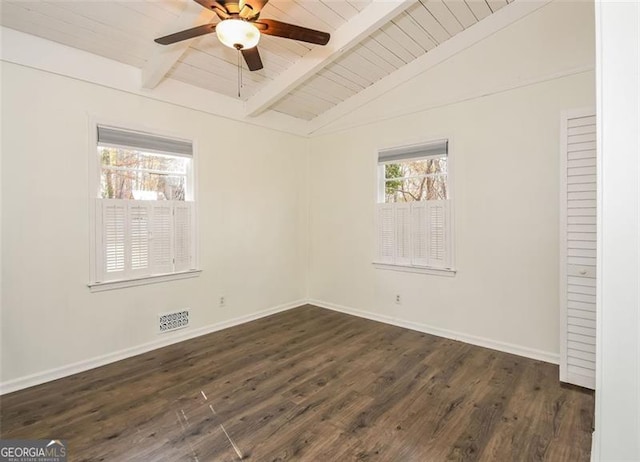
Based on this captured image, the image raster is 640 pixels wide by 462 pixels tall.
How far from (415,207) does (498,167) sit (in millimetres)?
998

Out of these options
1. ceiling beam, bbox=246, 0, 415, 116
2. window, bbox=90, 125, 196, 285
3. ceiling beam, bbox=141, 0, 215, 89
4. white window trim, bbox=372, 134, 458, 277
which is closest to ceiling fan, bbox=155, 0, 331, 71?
ceiling beam, bbox=141, 0, 215, 89

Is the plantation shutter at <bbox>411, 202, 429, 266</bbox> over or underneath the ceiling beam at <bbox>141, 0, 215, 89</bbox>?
underneath

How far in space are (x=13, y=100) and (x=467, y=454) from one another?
4189 mm

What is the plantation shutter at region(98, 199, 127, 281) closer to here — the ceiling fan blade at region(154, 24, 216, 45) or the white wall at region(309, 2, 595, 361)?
the ceiling fan blade at region(154, 24, 216, 45)

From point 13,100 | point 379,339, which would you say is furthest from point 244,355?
point 13,100

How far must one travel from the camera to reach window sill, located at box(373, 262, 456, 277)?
3.78m

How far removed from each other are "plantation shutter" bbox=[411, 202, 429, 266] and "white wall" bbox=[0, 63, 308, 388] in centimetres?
213

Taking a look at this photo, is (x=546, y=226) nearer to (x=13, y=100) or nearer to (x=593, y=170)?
(x=593, y=170)

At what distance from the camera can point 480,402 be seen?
97.4 inches

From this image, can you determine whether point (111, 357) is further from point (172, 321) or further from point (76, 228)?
point (76, 228)

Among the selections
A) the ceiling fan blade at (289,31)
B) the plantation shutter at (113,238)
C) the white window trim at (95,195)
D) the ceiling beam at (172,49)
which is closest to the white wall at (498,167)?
the ceiling fan blade at (289,31)

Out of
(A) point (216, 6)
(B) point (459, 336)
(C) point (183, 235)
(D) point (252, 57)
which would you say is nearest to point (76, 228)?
(C) point (183, 235)

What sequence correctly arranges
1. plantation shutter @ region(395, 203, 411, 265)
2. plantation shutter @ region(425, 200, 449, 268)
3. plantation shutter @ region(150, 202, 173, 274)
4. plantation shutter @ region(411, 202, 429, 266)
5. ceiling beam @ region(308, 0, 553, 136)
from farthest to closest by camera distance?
1. plantation shutter @ region(395, 203, 411, 265)
2. plantation shutter @ region(411, 202, 429, 266)
3. plantation shutter @ region(425, 200, 449, 268)
4. plantation shutter @ region(150, 202, 173, 274)
5. ceiling beam @ region(308, 0, 553, 136)

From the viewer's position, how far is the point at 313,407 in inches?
95.3
